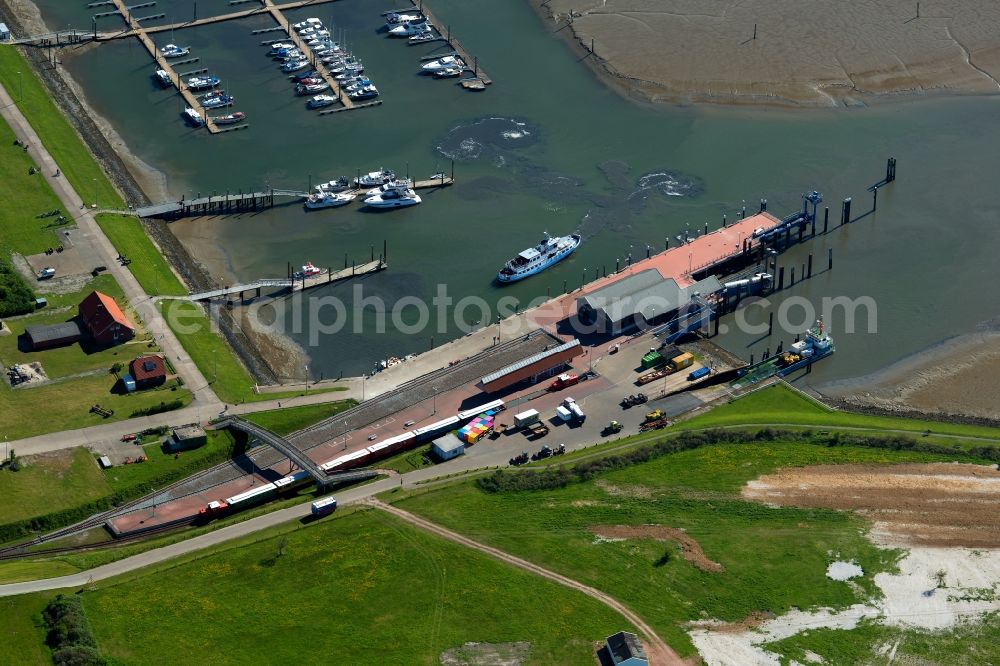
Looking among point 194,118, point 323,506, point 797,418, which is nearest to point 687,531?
point 797,418

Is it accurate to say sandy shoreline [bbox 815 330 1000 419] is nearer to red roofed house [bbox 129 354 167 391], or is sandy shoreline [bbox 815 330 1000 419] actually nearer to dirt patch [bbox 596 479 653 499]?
dirt patch [bbox 596 479 653 499]

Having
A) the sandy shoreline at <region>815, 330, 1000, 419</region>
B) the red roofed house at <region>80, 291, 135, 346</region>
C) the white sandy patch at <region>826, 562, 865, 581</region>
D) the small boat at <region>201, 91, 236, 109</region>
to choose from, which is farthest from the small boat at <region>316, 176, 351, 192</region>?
the white sandy patch at <region>826, 562, 865, 581</region>

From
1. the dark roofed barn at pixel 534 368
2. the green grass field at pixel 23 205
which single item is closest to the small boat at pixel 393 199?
the green grass field at pixel 23 205

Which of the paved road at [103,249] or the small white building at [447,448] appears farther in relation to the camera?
the paved road at [103,249]

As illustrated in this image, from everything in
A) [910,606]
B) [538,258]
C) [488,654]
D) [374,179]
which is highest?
[374,179]

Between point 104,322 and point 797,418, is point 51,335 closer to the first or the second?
point 104,322

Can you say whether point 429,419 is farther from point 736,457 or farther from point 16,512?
point 16,512

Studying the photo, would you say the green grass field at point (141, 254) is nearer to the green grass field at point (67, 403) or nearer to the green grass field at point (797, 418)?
the green grass field at point (67, 403)
